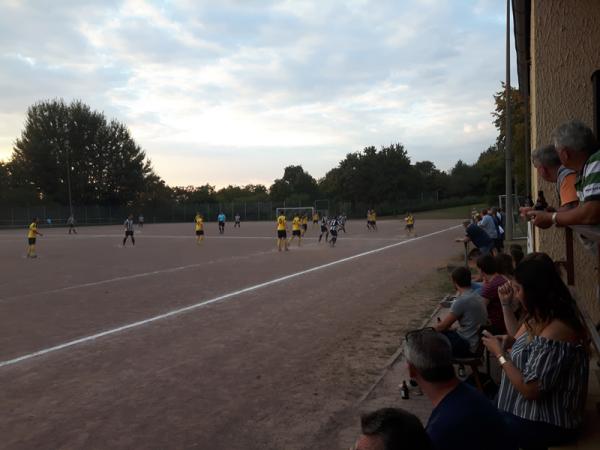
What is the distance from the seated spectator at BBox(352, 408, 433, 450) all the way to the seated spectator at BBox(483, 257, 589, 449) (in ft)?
4.61

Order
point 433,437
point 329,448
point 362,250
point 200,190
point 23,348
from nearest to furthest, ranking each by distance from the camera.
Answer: point 433,437 < point 329,448 < point 23,348 < point 362,250 < point 200,190

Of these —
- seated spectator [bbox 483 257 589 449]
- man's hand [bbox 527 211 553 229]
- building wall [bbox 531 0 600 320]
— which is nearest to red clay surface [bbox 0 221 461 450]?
seated spectator [bbox 483 257 589 449]

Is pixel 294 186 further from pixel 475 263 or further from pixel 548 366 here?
pixel 548 366

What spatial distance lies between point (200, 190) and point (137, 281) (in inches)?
3718

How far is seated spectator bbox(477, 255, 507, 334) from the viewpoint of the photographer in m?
5.52

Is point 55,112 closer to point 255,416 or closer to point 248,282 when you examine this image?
point 248,282

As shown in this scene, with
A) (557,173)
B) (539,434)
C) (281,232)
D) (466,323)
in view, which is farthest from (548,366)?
(281,232)

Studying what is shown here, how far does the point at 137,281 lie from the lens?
14.2 metres

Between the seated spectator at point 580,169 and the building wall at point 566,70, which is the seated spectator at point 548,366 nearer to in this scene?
the seated spectator at point 580,169

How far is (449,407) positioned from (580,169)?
1759 millimetres

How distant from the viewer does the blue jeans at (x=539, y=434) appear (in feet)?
9.68

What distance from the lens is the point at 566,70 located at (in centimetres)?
639

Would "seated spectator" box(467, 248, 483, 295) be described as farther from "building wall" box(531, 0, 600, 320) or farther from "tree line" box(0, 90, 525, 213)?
"tree line" box(0, 90, 525, 213)

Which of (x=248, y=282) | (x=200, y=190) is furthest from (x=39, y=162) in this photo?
(x=248, y=282)
